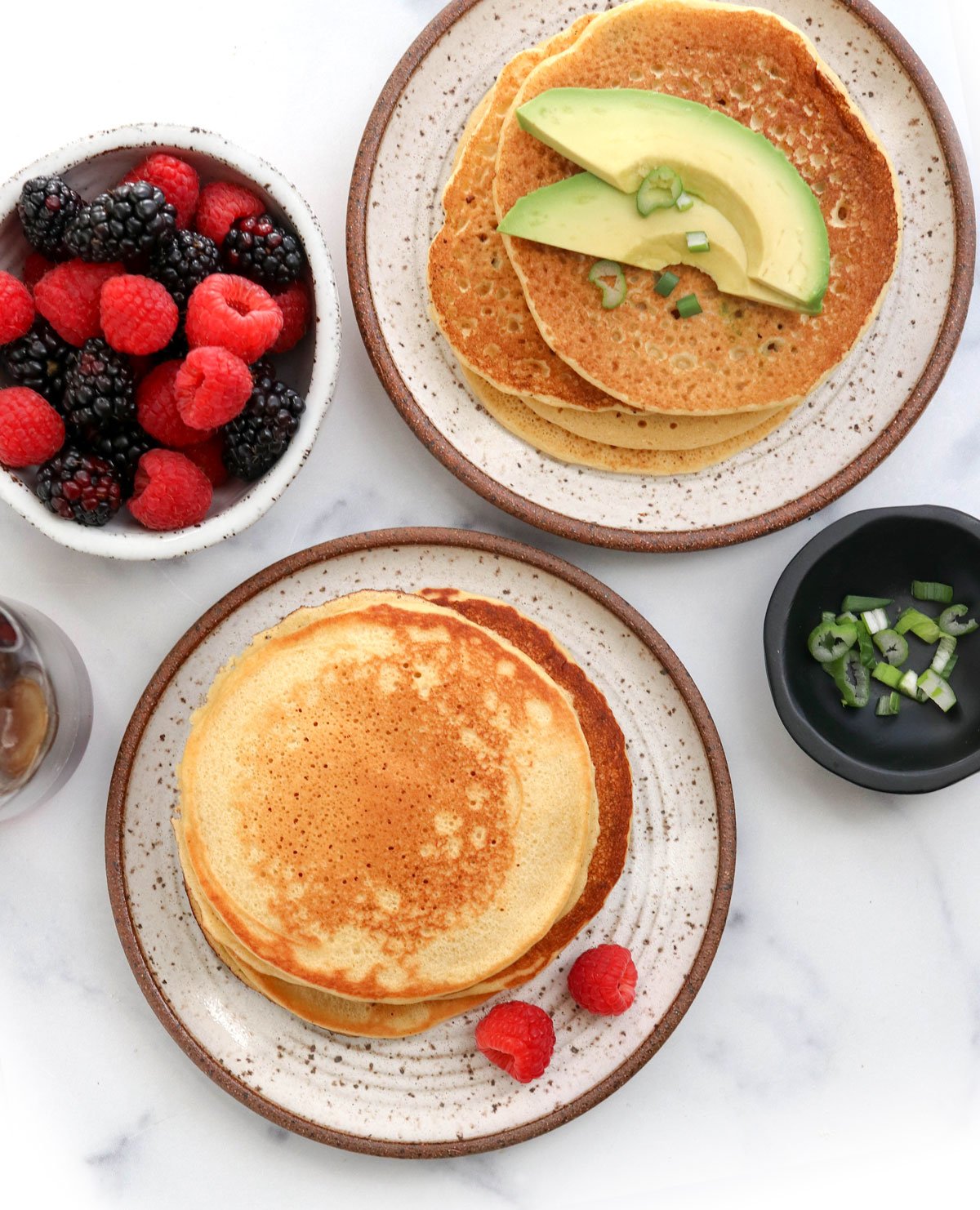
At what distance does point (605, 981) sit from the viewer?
1.76 meters

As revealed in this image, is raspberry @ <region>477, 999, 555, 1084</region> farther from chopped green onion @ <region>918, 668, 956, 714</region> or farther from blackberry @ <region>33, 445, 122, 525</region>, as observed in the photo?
blackberry @ <region>33, 445, 122, 525</region>

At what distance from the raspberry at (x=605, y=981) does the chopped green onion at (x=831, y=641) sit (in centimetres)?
67

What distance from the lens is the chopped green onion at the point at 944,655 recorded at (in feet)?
6.48

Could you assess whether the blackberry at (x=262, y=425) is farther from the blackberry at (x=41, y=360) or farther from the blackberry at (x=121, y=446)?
the blackberry at (x=41, y=360)

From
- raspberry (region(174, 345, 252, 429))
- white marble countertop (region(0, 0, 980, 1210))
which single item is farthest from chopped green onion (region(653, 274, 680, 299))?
raspberry (region(174, 345, 252, 429))

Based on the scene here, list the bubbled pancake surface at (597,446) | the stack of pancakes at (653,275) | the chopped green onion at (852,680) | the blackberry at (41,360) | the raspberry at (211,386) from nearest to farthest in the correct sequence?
the raspberry at (211,386)
the blackberry at (41,360)
the stack of pancakes at (653,275)
the bubbled pancake surface at (597,446)
the chopped green onion at (852,680)

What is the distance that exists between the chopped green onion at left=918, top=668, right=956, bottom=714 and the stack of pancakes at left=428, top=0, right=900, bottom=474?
0.61 metres

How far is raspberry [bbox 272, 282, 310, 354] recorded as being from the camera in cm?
171

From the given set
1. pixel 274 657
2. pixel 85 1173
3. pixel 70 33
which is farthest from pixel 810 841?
pixel 70 33

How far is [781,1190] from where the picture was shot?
2.02 metres

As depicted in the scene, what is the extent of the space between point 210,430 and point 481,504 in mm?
541

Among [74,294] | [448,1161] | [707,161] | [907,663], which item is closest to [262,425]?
[74,294]

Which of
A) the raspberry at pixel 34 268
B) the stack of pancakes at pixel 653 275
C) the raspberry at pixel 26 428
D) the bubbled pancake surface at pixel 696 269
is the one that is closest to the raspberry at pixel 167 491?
the raspberry at pixel 26 428

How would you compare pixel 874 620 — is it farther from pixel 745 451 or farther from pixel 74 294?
pixel 74 294
